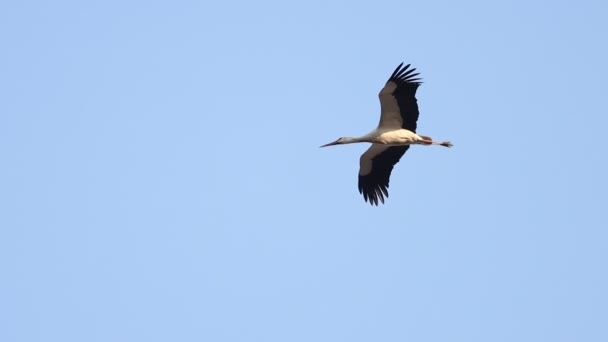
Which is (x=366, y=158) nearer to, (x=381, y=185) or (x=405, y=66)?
(x=381, y=185)

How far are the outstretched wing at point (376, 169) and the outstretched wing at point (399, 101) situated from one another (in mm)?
821

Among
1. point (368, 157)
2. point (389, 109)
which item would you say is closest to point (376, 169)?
point (368, 157)

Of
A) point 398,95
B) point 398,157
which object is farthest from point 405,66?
point 398,157

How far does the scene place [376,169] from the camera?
25328 millimetres

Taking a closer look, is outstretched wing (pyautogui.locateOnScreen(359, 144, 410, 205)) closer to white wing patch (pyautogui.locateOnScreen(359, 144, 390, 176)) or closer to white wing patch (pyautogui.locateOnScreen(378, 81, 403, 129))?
white wing patch (pyautogui.locateOnScreen(359, 144, 390, 176))

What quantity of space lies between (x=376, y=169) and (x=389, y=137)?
4.24 feet

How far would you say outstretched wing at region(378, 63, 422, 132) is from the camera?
23594mm

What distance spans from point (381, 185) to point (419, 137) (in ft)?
5.19

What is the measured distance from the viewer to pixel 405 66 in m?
23.6

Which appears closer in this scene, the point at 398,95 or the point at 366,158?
the point at 398,95

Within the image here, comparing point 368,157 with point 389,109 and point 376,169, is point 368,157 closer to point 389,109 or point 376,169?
point 376,169

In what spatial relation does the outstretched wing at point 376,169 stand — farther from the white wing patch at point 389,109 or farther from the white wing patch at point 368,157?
the white wing patch at point 389,109

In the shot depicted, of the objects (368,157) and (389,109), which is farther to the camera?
(368,157)

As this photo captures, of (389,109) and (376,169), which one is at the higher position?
(389,109)
